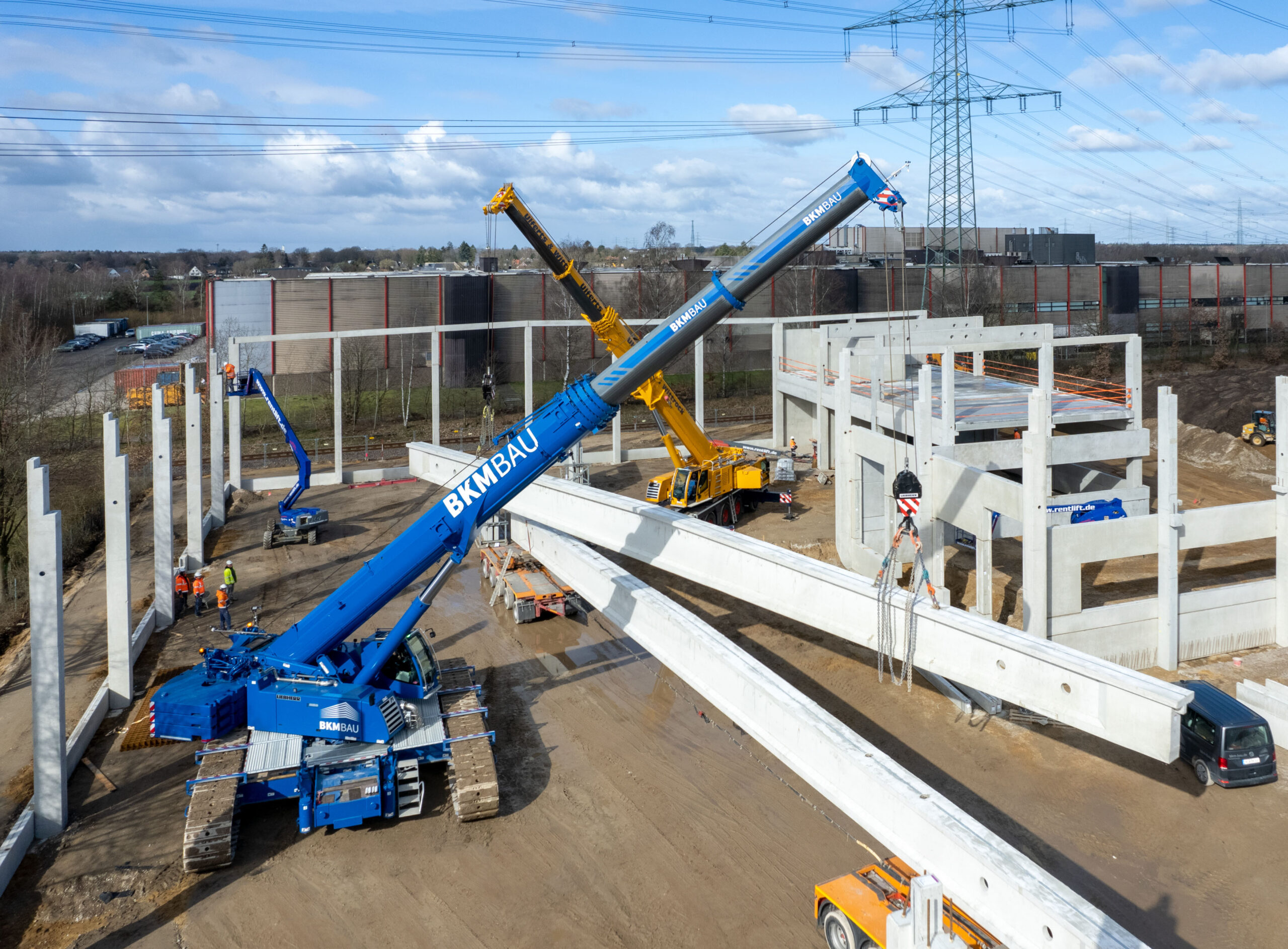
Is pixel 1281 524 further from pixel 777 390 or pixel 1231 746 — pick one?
pixel 777 390

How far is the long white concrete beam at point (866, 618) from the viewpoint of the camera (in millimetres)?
11406

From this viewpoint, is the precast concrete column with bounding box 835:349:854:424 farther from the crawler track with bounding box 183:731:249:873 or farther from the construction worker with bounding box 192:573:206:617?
the construction worker with bounding box 192:573:206:617

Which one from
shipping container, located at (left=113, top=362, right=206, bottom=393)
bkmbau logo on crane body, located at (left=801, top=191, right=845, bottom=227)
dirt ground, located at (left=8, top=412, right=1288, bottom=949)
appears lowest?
dirt ground, located at (left=8, top=412, right=1288, bottom=949)

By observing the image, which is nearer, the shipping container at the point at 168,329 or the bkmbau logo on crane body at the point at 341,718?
the bkmbau logo on crane body at the point at 341,718

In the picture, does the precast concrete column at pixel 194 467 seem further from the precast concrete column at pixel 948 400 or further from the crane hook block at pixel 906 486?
the precast concrete column at pixel 948 400

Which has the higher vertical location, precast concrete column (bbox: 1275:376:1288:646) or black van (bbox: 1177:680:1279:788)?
precast concrete column (bbox: 1275:376:1288:646)

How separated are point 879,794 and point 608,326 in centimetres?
1821

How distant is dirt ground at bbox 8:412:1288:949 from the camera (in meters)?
10.8

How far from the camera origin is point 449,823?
1292 centimetres

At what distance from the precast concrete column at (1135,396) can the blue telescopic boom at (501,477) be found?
14.6m

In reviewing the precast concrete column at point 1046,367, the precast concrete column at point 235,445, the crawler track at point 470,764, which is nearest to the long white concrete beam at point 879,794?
the crawler track at point 470,764

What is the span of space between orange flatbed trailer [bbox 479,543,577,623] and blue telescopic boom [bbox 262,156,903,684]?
248 inches

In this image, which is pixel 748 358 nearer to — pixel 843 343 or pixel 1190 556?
pixel 843 343

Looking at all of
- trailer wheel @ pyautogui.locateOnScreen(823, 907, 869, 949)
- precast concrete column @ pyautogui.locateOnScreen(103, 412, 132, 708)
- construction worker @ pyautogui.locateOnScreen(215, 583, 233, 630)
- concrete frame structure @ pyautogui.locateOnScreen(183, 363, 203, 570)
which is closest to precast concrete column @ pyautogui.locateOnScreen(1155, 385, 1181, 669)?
trailer wheel @ pyautogui.locateOnScreen(823, 907, 869, 949)
